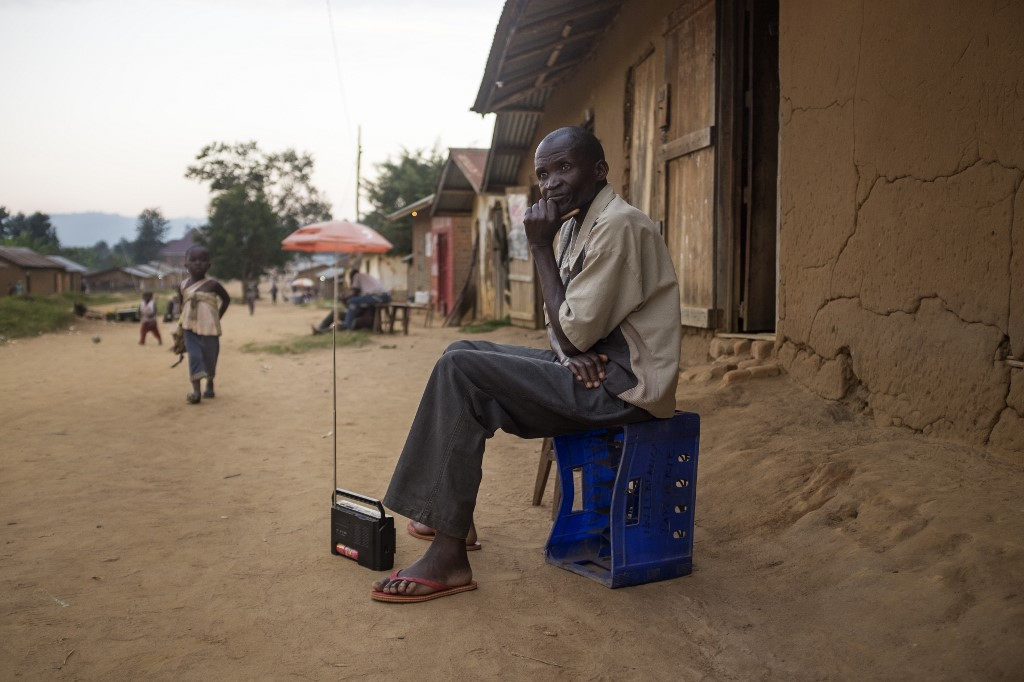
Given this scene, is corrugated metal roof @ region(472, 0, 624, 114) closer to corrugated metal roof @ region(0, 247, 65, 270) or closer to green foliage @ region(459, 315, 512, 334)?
green foliage @ region(459, 315, 512, 334)

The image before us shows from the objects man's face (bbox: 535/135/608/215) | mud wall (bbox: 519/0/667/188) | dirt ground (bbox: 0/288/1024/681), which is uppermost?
mud wall (bbox: 519/0/667/188)

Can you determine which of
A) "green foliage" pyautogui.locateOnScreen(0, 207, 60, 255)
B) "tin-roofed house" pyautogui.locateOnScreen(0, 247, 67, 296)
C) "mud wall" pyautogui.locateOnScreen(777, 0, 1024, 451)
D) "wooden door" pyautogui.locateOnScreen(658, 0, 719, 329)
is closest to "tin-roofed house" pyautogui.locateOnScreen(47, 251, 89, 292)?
"tin-roofed house" pyautogui.locateOnScreen(0, 247, 67, 296)

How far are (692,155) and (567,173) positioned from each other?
12.3ft

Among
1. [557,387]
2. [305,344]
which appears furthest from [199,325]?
[305,344]

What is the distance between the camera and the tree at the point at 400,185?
3406cm

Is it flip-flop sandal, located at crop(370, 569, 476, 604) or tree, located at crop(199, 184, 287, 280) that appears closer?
flip-flop sandal, located at crop(370, 569, 476, 604)

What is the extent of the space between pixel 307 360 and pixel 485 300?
6.23 metres

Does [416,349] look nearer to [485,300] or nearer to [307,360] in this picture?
[307,360]

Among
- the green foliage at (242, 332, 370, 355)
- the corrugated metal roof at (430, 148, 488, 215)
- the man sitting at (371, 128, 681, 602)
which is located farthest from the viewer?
the corrugated metal roof at (430, 148, 488, 215)

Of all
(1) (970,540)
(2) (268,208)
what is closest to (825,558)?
(1) (970,540)

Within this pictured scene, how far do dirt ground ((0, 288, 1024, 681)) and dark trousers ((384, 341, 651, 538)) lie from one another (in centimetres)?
35

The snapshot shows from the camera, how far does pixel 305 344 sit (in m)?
14.8

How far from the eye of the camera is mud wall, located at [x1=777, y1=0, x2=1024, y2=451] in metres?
3.30

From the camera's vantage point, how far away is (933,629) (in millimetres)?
2348
